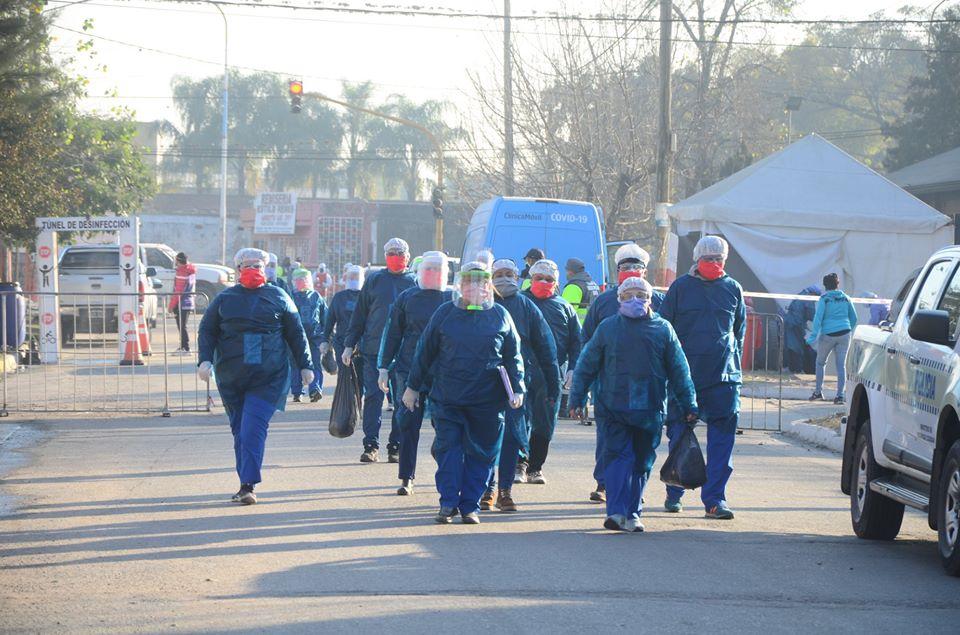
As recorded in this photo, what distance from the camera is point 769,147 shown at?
52.2m

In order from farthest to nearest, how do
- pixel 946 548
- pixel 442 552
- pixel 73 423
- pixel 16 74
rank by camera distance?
pixel 73 423
pixel 16 74
pixel 442 552
pixel 946 548

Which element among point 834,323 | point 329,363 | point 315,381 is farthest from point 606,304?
point 834,323

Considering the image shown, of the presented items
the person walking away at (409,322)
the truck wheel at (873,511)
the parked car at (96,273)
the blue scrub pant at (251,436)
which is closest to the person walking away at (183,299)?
the parked car at (96,273)

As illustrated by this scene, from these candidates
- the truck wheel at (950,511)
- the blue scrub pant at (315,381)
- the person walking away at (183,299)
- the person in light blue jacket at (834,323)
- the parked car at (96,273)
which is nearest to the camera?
the truck wheel at (950,511)

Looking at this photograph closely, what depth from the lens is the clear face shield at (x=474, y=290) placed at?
9.42m

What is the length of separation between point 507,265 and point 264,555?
3576mm

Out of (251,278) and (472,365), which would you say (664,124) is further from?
(472,365)

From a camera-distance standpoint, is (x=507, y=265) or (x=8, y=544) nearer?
(x=8, y=544)

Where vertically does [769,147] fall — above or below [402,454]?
above

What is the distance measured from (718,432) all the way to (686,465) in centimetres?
85

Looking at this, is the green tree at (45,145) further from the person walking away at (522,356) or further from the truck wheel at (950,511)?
the truck wheel at (950,511)

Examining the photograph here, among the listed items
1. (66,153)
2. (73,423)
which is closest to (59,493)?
(73,423)

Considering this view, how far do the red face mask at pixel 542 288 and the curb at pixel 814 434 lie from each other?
16.2 ft

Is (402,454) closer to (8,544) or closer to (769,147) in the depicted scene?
(8,544)
